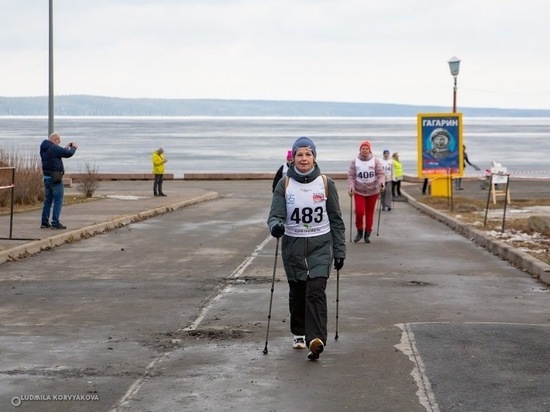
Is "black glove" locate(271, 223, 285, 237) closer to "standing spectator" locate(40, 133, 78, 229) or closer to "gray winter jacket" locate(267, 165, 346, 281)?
"gray winter jacket" locate(267, 165, 346, 281)

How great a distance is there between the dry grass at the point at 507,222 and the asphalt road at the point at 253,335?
1.00 m

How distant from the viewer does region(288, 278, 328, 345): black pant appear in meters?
9.73

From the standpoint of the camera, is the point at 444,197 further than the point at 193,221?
Yes

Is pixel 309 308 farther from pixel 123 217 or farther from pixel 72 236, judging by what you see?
pixel 123 217

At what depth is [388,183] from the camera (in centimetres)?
3388

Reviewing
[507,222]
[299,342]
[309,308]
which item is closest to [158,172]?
[507,222]

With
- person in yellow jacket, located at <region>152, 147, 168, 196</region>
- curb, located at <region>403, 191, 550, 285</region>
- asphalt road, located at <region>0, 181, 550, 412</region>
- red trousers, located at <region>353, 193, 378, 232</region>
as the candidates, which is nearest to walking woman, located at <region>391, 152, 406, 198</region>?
person in yellow jacket, located at <region>152, 147, 168, 196</region>

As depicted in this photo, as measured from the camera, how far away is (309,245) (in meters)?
9.97

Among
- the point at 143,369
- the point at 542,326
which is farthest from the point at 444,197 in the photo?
the point at 143,369

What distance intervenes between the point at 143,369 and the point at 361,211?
40.1 feet

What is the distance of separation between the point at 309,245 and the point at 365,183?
1116 cm

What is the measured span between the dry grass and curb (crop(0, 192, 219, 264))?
7080 mm

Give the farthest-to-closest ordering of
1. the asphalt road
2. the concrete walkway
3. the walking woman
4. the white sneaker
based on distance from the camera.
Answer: the walking woman < the concrete walkway < the white sneaker < the asphalt road

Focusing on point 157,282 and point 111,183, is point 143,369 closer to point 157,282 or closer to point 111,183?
point 157,282
